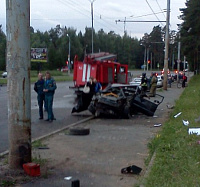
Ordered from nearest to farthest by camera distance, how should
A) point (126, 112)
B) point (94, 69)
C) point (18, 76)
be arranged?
point (18, 76) < point (126, 112) < point (94, 69)

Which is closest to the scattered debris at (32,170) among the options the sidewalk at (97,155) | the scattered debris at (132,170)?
the sidewalk at (97,155)

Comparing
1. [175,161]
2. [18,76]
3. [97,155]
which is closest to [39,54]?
[97,155]

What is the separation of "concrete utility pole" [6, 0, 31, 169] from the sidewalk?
0.65 m

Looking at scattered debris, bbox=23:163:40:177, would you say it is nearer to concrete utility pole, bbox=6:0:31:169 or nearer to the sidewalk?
the sidewalk

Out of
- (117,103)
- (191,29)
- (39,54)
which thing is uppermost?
(191,29)

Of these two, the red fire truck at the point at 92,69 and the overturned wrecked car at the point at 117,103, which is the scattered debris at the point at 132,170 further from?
the red fire truck at the point at 92,69

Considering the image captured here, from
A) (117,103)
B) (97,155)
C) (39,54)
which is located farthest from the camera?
(39,54)

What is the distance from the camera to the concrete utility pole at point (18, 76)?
310 inches

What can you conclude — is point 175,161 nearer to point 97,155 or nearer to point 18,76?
point 97,155

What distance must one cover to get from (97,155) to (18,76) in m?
2.81

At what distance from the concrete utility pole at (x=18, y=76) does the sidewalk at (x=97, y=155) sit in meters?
0.65

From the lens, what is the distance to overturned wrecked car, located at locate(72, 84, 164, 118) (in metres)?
16.5

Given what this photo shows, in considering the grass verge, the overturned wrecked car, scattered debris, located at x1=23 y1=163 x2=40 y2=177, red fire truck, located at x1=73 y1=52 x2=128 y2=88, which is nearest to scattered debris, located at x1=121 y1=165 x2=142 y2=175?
the grass verge

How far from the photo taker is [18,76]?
25.9 ft
